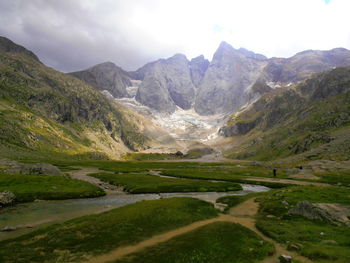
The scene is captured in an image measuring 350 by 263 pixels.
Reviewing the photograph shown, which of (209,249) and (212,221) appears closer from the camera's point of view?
(209,249)

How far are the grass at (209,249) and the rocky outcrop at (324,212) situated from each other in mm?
14420

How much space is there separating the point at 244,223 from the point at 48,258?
2646cm

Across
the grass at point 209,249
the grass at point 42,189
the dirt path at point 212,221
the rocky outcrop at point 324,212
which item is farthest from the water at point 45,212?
the rocky outcrop at point 324,212

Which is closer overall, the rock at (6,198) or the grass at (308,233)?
the grass at (308,233)

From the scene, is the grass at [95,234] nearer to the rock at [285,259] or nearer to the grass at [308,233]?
the grass at [308,233]

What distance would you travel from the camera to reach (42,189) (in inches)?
2394

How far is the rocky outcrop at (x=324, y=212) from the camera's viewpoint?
1455 inches

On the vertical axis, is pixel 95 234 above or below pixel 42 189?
above

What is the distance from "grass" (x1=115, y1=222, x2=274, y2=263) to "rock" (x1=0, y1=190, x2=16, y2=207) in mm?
39110

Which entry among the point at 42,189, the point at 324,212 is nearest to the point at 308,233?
the point at 324,212

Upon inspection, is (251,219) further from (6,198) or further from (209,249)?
(6,198)

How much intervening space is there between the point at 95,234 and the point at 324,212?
34.8 metres

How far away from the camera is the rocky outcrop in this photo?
36969 mm

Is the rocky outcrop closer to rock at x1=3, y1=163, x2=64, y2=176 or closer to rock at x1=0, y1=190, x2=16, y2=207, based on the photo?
rock at x1=0, y1=190, x2=16, y2=207
